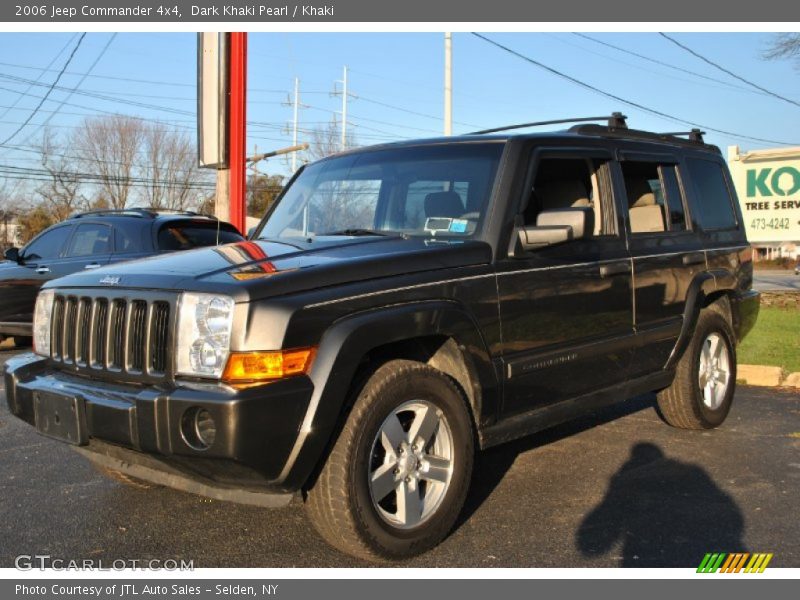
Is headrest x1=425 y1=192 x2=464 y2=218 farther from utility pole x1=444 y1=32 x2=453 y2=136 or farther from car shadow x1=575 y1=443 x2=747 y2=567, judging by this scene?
utility pole x1=444 y1=32 x2=453 y2=136

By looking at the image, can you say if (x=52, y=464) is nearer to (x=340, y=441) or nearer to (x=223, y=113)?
(x=340, y=441)

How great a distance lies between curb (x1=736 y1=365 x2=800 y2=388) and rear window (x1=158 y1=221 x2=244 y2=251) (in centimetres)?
538

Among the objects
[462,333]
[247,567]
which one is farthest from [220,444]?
[462,333]

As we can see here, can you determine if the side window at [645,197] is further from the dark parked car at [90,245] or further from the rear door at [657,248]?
the dark parked car at [90,245]

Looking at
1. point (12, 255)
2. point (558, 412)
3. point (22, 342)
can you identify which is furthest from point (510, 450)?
point (22, 342)

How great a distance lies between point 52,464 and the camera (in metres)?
4.98

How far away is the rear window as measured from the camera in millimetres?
8484

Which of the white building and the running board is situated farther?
the white building

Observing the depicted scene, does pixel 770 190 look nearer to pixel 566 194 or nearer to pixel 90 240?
pixel 90 240

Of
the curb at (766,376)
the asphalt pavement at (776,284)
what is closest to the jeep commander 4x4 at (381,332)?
the curb at (766,376)

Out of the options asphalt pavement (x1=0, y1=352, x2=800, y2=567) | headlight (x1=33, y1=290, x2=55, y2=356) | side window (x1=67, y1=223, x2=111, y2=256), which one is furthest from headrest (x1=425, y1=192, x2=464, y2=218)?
side window (x1=67, y1=223, x2=111, y2=256)

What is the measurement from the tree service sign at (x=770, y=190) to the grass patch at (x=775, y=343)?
1594cm

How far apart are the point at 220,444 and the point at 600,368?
249 cm

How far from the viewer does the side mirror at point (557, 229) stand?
4012 millimetres
